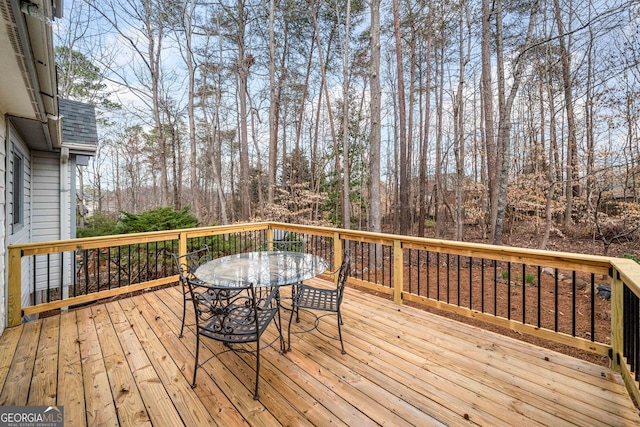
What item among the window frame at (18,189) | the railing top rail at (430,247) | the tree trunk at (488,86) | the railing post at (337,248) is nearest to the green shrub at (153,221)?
the window frame at (18,189)

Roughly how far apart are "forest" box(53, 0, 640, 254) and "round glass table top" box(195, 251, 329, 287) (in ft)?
11.5

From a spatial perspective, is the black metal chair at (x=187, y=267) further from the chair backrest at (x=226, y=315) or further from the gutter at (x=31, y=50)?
the gutter at (x=31, y=50)

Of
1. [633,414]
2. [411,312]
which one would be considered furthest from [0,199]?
[633,414]

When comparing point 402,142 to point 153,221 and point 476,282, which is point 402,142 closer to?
point 476,282

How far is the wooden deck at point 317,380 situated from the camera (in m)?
1.61

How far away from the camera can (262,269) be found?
2703 millimetres

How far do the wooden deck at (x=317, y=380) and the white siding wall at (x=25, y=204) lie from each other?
4.31 feet

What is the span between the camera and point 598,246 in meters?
7.62

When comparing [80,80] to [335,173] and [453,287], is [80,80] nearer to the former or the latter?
[335,173]

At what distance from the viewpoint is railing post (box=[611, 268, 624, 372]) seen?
1.89 metres

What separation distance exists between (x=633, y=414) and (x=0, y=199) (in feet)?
17.5

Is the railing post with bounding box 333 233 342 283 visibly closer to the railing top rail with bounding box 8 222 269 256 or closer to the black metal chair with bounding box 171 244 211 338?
the black metal chair with bounding box 171 244 211 338

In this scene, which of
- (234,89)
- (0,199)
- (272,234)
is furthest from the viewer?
(234,89)

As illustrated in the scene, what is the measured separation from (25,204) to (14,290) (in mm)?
2265
